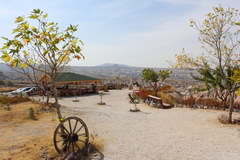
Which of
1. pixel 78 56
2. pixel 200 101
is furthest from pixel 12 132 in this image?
pixel 200 101

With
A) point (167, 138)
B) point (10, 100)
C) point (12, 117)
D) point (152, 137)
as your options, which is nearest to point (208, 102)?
point (167, 138)

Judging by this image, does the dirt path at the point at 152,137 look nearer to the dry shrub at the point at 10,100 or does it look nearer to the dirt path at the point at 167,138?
the dirt path at the point at 167,138

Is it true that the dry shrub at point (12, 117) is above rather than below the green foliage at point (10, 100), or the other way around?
below

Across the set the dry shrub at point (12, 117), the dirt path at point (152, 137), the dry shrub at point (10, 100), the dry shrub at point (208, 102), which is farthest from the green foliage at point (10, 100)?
the dry shrub at point (208, 102)

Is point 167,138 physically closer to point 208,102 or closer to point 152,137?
point 152,137

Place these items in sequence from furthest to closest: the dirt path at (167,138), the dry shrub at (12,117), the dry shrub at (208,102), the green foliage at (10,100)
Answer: the green foliage at (10,100) < the dry shrub at (208,102) < the dry shrub at (12,117) < the dirt path at (167,138)

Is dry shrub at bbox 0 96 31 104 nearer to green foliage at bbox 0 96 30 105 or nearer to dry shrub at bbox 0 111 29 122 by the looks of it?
green foliage at bbox 0 96 30 105

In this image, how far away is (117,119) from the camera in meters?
12.2

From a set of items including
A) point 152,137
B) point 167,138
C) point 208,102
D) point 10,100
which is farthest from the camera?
point 10,100

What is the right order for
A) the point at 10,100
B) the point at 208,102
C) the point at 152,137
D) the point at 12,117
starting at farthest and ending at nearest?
the point at 10,100, the point at 208,102, the point at 12,117, the point at 152,137

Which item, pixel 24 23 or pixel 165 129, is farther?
pixel 165 129

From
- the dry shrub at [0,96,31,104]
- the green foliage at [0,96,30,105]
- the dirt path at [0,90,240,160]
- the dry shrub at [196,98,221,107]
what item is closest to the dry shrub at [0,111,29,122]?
the dirt path at [0,90,240,160]

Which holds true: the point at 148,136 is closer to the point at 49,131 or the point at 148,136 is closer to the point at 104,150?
the point at 104,150

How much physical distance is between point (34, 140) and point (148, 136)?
4465 millimetres
